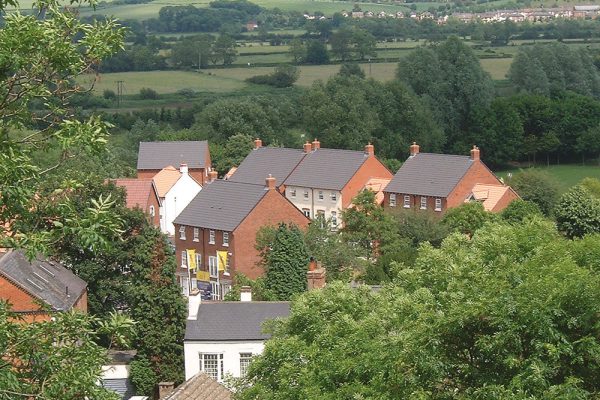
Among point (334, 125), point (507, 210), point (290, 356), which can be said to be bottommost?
point (290, 356)

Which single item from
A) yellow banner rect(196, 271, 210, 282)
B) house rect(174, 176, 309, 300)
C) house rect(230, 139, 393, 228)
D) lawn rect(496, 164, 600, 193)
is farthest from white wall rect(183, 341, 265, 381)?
lawn rect(496, 164, 600, 193)

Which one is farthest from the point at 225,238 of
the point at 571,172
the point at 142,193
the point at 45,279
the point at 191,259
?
the point at 571,172

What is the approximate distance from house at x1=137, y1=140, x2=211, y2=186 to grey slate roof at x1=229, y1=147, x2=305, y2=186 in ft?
28.2

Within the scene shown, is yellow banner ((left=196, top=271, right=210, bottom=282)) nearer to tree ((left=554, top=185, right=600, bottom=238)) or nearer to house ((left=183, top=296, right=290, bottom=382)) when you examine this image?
tree ((left=554, top=185, right=600, bottom=238))

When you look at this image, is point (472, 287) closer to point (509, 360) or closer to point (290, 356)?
point (509, 360)

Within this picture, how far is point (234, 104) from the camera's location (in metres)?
111

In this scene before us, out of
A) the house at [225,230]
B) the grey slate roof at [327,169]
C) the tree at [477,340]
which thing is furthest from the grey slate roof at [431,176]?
the tree at [477,340]

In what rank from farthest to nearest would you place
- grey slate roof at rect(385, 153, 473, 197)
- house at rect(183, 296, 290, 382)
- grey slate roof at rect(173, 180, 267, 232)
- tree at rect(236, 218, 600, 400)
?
grey slate roof at rect(385, 153, 473, 197) < grey slate roof at rect(173, 180, 267, 232) < house at rect(183, 296, 290, 382) < tree at rect(236, 218, 600, 400)

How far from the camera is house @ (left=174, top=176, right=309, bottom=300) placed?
6700 centimetres

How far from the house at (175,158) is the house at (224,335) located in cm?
5102

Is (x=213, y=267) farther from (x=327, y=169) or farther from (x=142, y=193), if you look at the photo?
(x=327, y=169)

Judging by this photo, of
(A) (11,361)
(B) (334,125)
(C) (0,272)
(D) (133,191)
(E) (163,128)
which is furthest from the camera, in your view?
(E) (163,128)

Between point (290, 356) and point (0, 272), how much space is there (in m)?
14.7

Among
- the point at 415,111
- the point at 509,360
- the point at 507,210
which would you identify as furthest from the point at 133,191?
the point at 509,360
